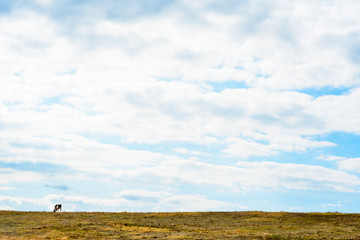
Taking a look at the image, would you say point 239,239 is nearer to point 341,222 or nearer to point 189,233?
point 189,233

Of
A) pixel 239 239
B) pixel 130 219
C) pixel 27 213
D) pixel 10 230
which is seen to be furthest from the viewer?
pixel 27 213

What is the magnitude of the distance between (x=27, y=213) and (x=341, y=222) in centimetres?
4298

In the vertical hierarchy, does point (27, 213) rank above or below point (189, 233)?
above

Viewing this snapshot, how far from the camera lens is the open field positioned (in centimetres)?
4091

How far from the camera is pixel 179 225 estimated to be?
49906 millimetres

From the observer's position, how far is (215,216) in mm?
59000

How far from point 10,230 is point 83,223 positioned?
803cm

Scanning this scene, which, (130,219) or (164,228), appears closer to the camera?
(164,228)

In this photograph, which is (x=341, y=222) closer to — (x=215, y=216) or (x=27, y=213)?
(x=215, y=216)

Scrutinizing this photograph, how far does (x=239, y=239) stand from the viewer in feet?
126

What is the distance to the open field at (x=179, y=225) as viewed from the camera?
1610 inches

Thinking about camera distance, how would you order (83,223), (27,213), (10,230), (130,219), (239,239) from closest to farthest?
(239,239), (10,230), (83,223), (130,219), (27,213)

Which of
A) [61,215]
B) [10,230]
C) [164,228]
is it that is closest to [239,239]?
[164,228]

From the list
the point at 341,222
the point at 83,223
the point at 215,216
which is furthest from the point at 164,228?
the point at 341,222
